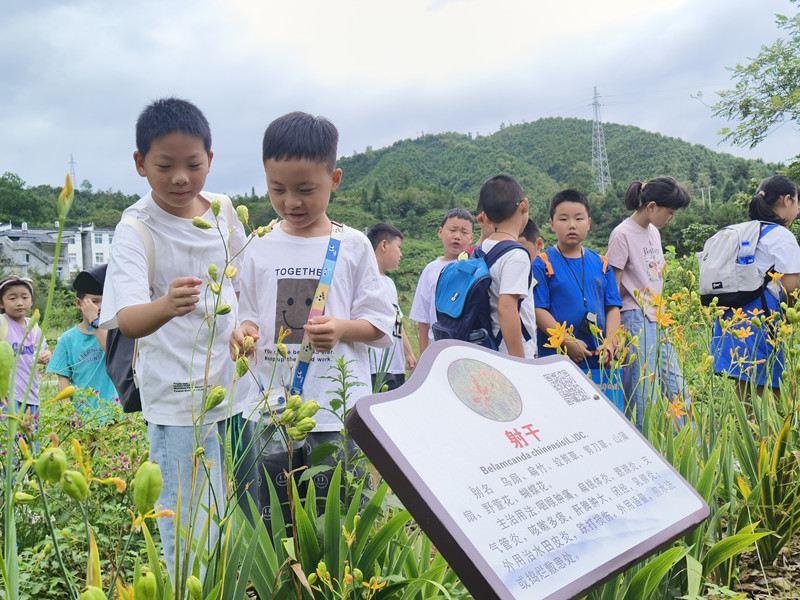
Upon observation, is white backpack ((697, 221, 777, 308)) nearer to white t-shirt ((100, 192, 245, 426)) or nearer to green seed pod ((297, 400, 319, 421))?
white t-shirt ((100, 192, 245, 426))

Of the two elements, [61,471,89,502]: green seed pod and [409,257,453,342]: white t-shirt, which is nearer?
[61,471,89,502]: green seed pod

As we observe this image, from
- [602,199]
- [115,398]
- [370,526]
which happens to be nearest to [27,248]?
[602,199]

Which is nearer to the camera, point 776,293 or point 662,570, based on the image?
point 662,570

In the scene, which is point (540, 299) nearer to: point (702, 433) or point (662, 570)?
point (702, 433)

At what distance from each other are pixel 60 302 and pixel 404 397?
3181cm

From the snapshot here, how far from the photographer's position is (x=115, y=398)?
337cm

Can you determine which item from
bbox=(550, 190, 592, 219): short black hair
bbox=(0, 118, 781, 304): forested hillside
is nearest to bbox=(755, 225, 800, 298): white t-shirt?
bbox=(550, 190, 592, 219): short black hair

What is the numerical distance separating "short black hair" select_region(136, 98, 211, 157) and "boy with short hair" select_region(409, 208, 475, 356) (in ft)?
6.83

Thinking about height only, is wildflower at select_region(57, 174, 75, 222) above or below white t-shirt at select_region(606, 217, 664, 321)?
above

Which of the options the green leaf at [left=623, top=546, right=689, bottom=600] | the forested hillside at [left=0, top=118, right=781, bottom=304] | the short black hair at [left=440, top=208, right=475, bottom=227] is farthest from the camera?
the forested hillside at [left=0, top=118, right=781, bottom=304]

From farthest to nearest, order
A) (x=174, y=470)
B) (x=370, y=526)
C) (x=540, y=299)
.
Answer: (x=540, y=299) < (x=174, y=470) < (x=370, y=526)

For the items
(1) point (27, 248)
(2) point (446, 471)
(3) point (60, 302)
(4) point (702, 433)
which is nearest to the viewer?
(2) point (446, 471)

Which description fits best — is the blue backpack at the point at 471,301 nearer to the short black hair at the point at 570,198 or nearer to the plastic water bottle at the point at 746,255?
the short black hair at the point at 570,198

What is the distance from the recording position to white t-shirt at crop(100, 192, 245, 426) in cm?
161
